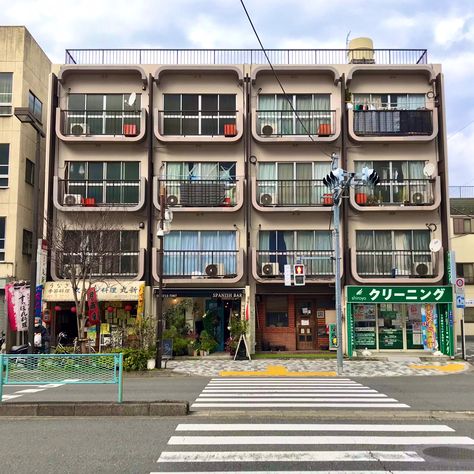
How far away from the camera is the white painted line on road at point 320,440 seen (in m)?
7.61

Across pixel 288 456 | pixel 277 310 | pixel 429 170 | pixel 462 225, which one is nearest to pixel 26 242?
pixel 277 310

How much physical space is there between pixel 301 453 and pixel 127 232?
59.8 ft

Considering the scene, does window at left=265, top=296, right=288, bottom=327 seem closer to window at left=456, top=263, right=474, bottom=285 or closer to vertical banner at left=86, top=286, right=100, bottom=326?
vertical banner at left=86, top=286, right=100, bottom=326

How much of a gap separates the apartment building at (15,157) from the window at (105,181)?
2.15 m

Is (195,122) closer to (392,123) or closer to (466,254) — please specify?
(392,123)

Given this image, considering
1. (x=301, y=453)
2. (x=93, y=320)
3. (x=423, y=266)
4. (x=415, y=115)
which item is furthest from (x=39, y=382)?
(x=415, y=115)

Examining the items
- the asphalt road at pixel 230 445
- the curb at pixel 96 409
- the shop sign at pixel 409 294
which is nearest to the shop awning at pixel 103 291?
the shop sign at pixel 409 294

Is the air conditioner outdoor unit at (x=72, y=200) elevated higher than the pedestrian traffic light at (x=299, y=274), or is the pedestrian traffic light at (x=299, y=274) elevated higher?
the air conditioner outdoor unit at (x=72, y=200)

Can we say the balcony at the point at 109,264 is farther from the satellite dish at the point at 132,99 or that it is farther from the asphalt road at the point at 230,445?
the asphalt road at the point at 230,445

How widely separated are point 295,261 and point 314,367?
5.63m

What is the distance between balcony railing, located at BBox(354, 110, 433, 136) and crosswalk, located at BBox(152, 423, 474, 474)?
1735 centimetres

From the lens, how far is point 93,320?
22984 millimetres

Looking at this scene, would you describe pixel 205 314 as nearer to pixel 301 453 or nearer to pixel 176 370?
pixel 176 370

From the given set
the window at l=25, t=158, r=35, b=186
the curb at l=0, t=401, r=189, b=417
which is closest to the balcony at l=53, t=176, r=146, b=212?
the window at l=25, t=158, r=35, b=186
